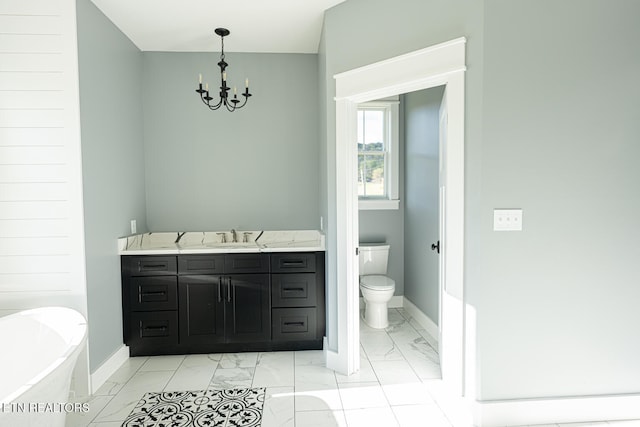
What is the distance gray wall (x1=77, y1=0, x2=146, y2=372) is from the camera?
2.56m

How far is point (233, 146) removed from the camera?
372 centimetres

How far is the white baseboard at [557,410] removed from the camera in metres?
2.14

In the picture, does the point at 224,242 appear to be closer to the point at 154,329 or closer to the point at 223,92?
the point at 154,329

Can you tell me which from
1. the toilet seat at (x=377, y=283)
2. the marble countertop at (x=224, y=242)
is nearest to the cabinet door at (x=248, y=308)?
the marble countertop at (x=224, y=242)

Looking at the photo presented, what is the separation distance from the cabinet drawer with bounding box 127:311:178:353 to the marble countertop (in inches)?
21.0

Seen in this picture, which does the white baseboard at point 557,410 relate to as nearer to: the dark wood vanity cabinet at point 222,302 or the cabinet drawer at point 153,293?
the dark wood vanity cabinet at point 222,302

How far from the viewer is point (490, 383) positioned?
84.6 inches

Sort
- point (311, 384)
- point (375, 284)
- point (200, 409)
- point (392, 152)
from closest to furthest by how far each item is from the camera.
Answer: point (200, 409) → point (311, 384) → point (375, 284) → point (392, 152)

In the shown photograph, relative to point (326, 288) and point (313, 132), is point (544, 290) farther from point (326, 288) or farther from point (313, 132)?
point (313, 132)

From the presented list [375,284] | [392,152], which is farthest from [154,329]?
[392,152]

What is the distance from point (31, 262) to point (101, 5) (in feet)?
6.23

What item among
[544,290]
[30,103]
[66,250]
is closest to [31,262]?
[66,250]

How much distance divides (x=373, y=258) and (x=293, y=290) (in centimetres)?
116

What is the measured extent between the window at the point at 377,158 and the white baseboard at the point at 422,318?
44.0 inches
